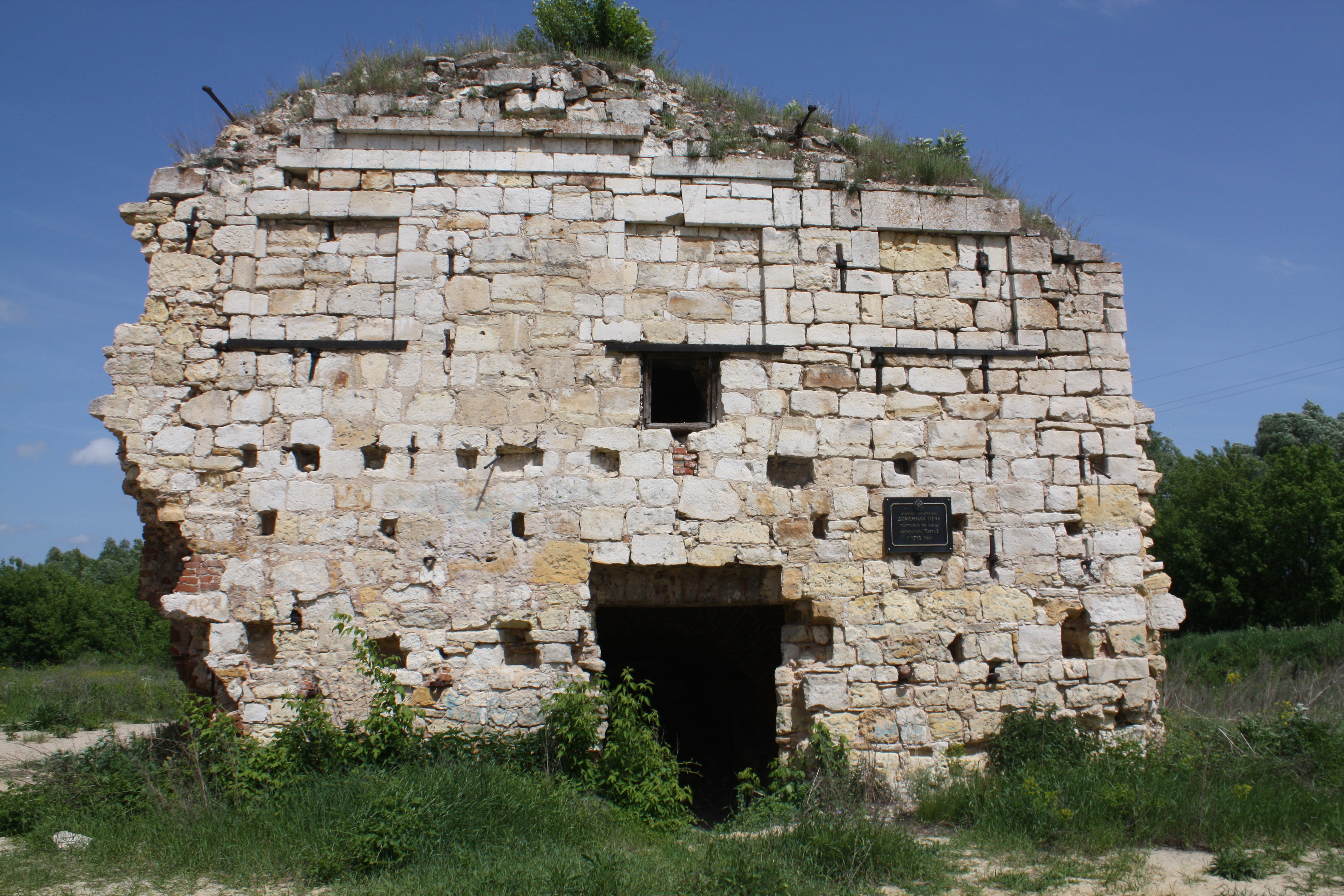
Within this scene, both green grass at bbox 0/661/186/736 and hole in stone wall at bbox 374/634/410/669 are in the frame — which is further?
green grass at bbox 0/661/186/736

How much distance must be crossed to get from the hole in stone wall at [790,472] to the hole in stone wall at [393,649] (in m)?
3.05

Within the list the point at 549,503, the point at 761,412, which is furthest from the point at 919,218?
the point at 549,503

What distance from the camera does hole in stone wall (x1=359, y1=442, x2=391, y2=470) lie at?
20.3 feet

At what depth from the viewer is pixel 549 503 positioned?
243 inches

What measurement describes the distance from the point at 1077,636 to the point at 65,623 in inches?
955

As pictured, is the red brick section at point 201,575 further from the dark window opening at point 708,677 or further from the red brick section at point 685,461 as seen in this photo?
the red brick section at point 685,461

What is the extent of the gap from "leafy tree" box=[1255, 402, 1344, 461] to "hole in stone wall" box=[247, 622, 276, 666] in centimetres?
3447

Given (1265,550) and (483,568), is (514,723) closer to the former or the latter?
(483,568)

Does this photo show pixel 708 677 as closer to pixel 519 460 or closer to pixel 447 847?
pixel 519 460

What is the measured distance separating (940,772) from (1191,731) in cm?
245

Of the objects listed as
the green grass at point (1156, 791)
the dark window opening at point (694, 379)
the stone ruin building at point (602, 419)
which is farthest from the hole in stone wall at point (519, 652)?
the green grass at point (1156, 791)

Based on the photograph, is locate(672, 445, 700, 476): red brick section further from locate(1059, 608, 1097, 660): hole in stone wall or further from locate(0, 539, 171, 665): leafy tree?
locate(0, 539, 171, 665): leafy tree

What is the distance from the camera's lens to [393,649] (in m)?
6.04

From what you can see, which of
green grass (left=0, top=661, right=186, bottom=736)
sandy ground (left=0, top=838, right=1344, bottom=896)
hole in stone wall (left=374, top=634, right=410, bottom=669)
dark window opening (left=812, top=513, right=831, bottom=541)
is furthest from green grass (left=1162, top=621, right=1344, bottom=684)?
green grass (left=0, top=661, right=186, bottom=736)
